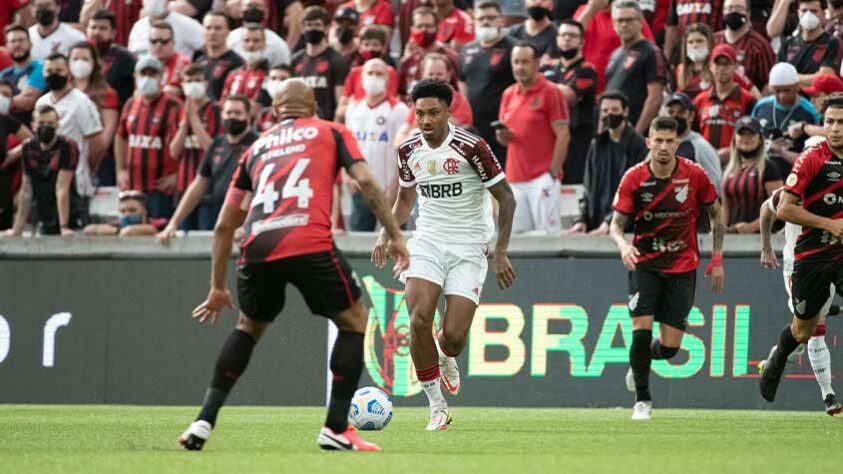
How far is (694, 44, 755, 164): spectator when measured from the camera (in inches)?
658

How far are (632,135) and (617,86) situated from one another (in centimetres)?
120

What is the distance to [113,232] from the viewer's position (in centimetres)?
1817

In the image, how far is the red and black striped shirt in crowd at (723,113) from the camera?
55.2 ft

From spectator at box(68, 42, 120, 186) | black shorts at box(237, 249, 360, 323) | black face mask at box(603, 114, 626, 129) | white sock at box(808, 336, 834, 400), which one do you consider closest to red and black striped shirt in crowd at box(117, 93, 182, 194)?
spectator at box(68, 42, 120, 186)

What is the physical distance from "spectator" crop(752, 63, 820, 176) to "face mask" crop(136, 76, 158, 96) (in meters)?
7.16

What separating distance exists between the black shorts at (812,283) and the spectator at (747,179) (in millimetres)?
2850

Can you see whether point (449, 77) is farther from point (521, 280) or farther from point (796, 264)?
point (796, 264)

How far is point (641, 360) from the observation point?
13.6 m

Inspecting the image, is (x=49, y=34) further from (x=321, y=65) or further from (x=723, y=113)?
(x=723, y=113)

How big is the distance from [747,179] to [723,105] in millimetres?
1338

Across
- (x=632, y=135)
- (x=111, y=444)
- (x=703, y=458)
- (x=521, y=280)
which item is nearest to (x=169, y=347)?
(x=521, y=280)

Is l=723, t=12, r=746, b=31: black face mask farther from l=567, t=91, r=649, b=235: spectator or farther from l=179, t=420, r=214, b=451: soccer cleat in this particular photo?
l=179, t=420, r=214, b=451: soccer cleat

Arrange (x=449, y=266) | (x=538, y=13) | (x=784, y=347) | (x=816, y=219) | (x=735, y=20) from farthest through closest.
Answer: (x=538, y=13) < (x=735, y=20) < (x=784, y=347) < (x=816, y=219) < (x=449, y=266)

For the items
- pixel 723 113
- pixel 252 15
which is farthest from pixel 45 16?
pixel 723 113
